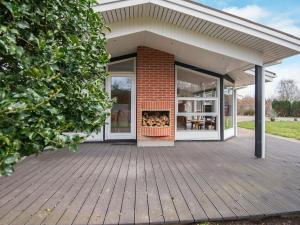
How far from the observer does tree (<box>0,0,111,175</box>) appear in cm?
156

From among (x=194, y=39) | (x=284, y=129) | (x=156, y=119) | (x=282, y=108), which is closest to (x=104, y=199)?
(x=194, y=39)

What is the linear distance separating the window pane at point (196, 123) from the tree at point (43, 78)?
6.67 metres

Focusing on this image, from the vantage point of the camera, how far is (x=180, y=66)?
8.95 metres

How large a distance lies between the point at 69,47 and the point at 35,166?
385 cm

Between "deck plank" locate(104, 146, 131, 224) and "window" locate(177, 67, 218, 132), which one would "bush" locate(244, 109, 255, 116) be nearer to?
"window" locate(177, 67, 218, 132)

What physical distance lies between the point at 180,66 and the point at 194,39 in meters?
2.62

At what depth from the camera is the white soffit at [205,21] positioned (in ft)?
18.3

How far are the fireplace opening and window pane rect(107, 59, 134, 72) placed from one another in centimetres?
165

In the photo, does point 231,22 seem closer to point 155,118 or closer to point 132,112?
point 155,118

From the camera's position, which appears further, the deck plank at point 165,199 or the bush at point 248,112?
the bush at point 248,112

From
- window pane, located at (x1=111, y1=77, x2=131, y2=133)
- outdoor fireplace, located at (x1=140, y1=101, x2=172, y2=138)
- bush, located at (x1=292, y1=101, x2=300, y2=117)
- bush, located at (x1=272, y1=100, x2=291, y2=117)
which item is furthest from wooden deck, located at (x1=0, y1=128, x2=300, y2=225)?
bush, located at (x1=272, y1=100, x2=291, y2=117)

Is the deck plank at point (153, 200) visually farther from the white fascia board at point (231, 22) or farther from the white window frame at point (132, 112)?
the white window frame at point (132, 112)

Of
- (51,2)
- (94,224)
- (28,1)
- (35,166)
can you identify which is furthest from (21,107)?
(35,166)

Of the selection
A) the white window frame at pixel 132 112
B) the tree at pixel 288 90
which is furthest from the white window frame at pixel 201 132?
the tree at pixel 288 90
